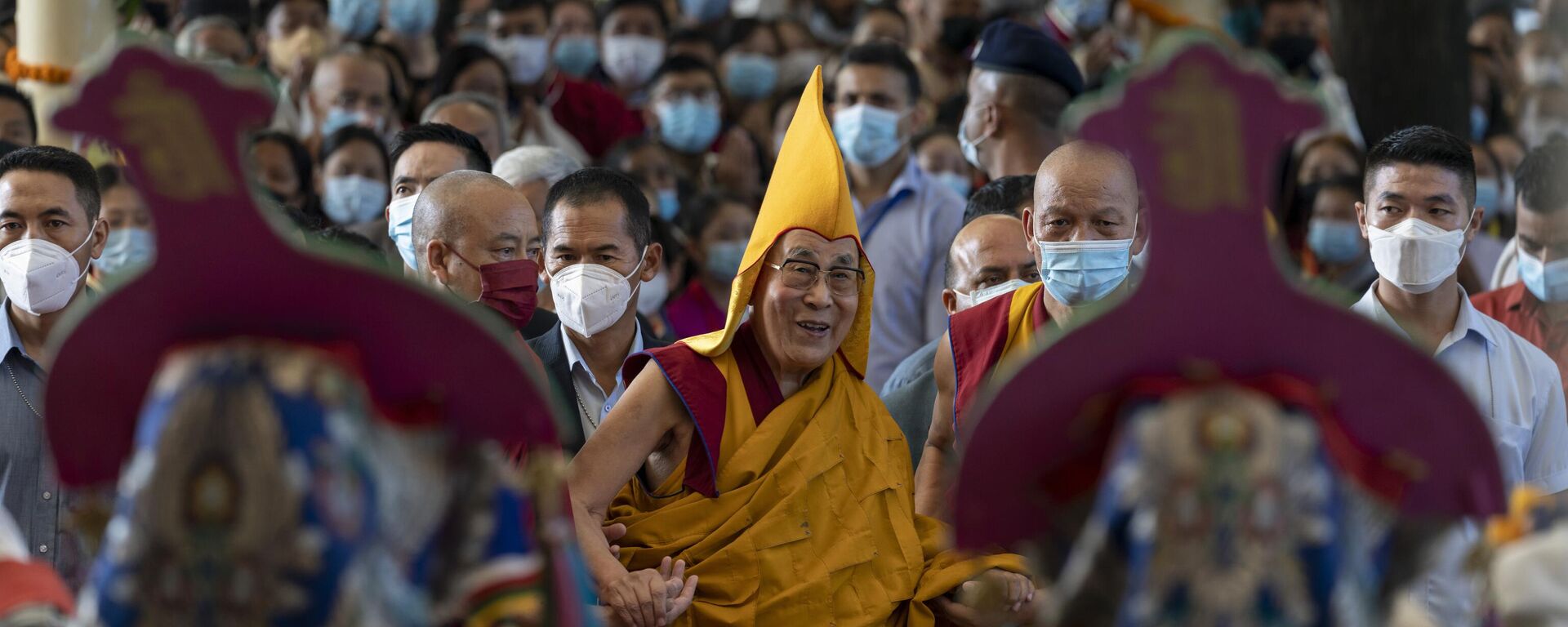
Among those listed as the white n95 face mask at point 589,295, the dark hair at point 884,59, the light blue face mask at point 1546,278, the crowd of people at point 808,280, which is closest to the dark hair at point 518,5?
the crowd of people at point 808,280

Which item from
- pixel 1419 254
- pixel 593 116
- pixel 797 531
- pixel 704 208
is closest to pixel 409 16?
pixel 593 116

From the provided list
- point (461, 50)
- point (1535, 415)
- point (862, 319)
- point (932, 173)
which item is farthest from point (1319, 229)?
point (461, 50)

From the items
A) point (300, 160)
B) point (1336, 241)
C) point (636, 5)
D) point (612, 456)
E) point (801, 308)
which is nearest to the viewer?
point (612, 456)

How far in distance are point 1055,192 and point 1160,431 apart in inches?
84.0

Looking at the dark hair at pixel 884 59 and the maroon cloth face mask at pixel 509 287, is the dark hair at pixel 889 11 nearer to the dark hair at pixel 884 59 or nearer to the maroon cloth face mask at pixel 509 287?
the dark hair at pixel 884 59

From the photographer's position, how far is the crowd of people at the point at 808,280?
4211 millimetres

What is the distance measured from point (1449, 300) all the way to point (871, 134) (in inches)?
105

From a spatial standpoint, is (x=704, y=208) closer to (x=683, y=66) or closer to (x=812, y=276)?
(x=683, y=66)

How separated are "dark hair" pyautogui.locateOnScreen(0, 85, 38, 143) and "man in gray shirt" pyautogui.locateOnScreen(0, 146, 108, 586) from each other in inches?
68.6

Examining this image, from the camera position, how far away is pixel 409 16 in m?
8.62

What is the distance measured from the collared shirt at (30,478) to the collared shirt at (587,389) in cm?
132

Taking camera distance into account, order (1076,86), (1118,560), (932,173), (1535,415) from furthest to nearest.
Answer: (932,173) → (1076,86) → (1535,415) → (1118,560)

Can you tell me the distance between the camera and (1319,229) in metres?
6.59

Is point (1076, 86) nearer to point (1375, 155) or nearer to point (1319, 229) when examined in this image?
point (1319, 229)
